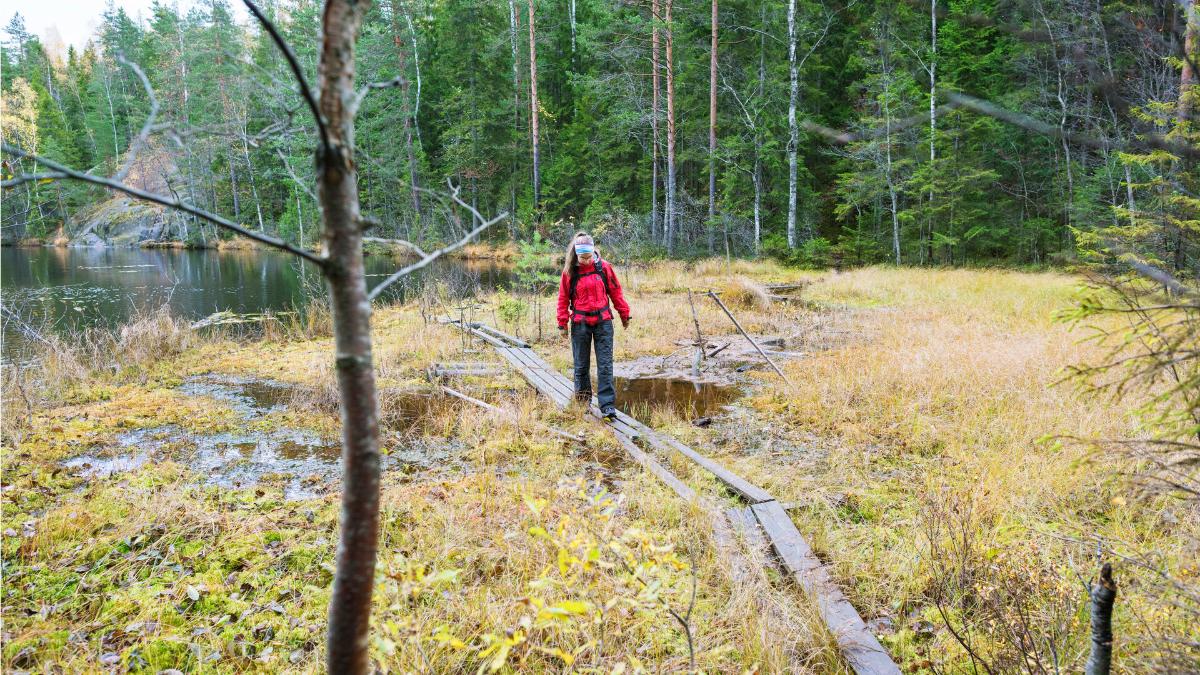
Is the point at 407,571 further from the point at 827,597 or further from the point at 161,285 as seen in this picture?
the point at 161,285

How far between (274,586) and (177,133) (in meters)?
2.94

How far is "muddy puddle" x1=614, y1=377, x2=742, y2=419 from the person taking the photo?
23.4ft

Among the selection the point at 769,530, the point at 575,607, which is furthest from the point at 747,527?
the point at 575,607

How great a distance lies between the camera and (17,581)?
325 cm

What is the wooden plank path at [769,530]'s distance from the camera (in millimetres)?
2857

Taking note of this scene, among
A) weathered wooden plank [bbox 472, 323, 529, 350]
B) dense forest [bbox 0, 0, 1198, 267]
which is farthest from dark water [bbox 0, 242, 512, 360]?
dense forest [bbox 0, 0, 1198, 267]

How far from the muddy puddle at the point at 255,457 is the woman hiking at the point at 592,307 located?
67.9 inches

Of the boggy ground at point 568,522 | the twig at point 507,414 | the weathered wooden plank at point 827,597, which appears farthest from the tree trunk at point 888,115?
the weathered wooden plank at point 827,597

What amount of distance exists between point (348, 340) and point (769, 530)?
350cm

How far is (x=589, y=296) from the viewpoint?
650 centimetres

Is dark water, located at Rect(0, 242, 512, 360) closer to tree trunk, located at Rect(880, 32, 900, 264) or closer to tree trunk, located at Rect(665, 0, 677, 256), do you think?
tree trunk, located at Rect(665, 0, 677, 256)

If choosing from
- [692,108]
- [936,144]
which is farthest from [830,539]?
[692,108]

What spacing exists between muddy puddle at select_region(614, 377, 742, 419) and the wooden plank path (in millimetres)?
741

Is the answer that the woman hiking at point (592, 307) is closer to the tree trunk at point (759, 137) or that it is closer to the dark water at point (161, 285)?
the dark water at point (161, 285)
